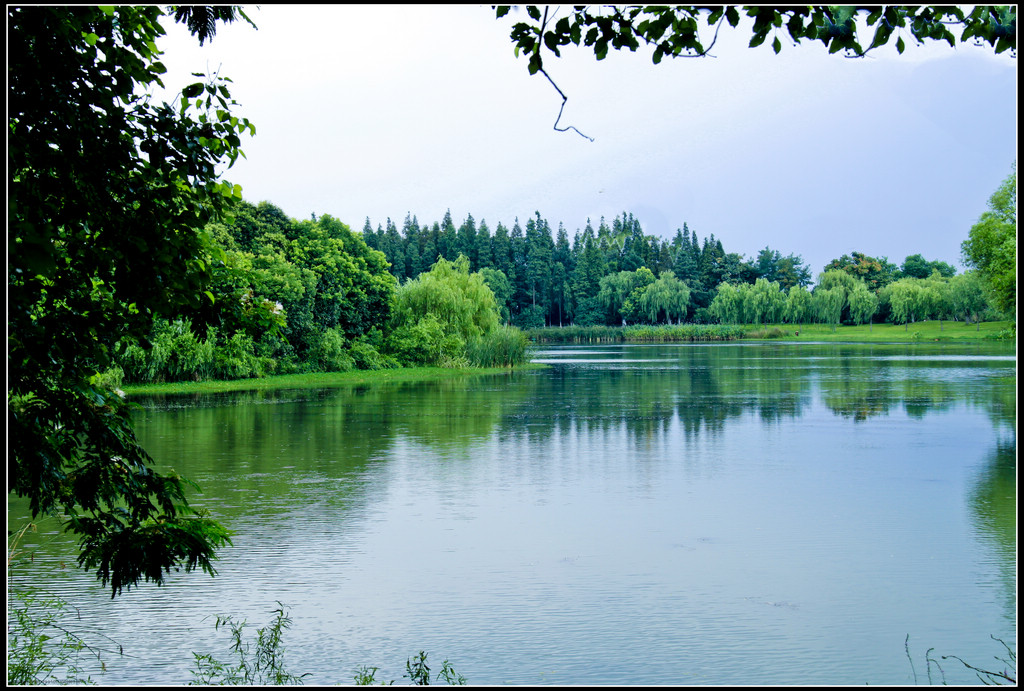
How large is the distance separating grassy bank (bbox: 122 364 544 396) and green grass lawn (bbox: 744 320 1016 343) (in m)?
32.9

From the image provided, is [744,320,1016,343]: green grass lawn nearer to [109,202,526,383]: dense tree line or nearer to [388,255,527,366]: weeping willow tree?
[388,255,527,366]: weeping willow tree

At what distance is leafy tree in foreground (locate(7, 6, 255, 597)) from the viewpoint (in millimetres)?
3885

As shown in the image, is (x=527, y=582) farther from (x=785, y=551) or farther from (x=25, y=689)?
(x=25, y=689)

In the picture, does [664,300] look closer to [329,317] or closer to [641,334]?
[641,334]

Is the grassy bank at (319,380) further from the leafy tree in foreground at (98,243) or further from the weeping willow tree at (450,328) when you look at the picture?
the leafy tree in foreground at (98,243)

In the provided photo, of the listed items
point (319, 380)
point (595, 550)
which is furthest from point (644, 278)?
point (595, 550)

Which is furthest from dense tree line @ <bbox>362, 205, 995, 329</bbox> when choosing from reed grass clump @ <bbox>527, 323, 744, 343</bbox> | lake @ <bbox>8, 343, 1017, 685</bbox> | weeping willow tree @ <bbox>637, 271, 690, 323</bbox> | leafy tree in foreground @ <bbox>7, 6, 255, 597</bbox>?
leafy tree in foreground @ <bbox>7, 6, 255, 597</bbox>

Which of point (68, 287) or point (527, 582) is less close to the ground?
point (68, 287)

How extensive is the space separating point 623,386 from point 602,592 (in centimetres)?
1901

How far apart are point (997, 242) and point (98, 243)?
2734 centimetres

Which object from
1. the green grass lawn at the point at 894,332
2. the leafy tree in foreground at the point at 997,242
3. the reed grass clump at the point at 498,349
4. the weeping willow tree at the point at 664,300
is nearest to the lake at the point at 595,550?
the leafy tree in foreground at the point at 997,242

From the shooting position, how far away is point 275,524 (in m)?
8.98

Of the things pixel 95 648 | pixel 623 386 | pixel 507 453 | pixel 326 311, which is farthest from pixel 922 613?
pixel 326 311

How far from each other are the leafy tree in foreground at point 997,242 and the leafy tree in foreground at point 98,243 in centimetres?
2407
